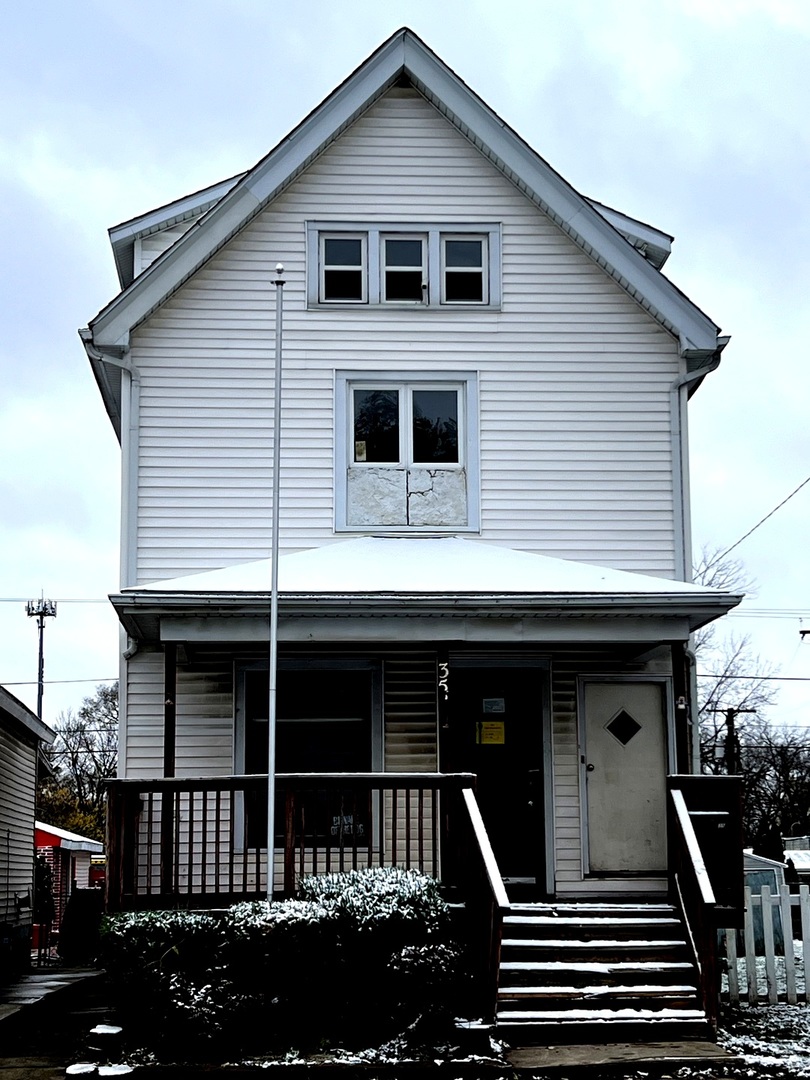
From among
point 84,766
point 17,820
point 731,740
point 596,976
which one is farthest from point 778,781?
point 596,976

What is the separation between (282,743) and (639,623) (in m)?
3.90

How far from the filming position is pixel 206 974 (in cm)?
1045

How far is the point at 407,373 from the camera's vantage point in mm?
15461

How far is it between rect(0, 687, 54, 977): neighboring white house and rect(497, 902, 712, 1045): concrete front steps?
9.41 m

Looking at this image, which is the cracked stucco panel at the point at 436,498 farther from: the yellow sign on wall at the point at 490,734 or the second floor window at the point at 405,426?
the yellow sign on wall at the point at 490,734

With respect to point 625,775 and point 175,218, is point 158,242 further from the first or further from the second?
point 625,775

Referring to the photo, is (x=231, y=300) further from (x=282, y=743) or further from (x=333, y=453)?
(x=282, y=743)

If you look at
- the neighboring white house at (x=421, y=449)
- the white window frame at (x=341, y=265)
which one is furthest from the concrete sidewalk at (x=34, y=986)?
the white window frame at (x=341, y=265)

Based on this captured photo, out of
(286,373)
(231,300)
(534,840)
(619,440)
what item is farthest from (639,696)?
(231,300)

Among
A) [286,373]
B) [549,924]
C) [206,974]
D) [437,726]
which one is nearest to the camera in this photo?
[206,974]

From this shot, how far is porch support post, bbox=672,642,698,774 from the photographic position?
527 inches

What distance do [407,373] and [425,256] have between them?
55.4 inches

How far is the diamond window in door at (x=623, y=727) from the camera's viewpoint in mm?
14766

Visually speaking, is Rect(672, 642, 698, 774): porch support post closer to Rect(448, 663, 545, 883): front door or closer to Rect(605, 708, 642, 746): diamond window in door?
Rect(605, 708, 642, 746): diamond window in door
